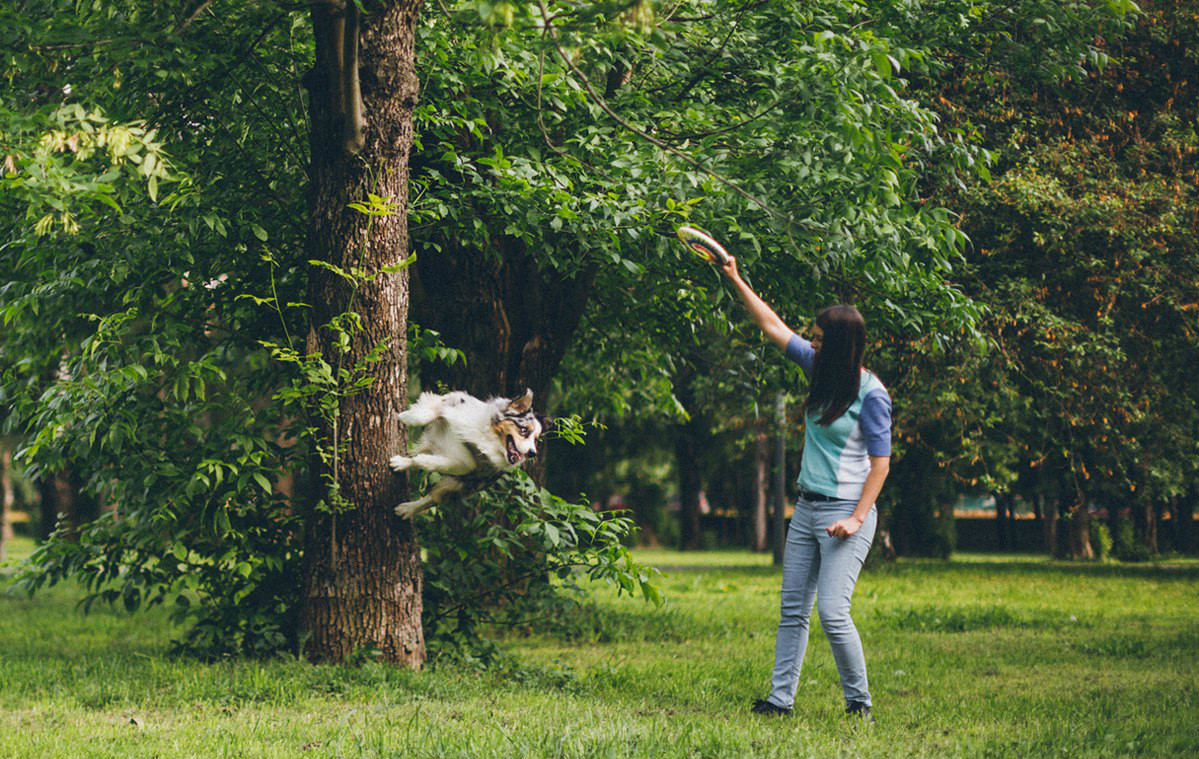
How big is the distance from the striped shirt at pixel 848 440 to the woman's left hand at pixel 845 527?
0.44 ft

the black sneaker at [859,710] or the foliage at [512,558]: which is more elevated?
the foliage at [512,558]

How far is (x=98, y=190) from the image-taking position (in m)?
4.80

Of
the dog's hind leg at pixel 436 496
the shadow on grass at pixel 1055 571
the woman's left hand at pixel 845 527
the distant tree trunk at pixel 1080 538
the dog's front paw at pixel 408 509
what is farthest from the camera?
the distant tree trunk at pixel 1080 538

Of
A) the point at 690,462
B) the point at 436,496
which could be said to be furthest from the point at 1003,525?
the point at 436,496

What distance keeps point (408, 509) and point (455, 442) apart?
64cm

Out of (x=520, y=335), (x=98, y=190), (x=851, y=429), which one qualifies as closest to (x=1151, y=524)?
(x=520, y=335)

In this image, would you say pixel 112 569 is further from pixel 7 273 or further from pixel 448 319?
pixel 448 319

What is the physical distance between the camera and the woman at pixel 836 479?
5457 mm

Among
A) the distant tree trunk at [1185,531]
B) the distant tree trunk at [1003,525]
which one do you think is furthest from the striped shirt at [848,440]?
the distant tree trunk at [1003,525]

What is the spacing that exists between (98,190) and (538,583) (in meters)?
4.26

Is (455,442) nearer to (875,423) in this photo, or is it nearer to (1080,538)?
(875,423)

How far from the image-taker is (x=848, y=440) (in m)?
5.55

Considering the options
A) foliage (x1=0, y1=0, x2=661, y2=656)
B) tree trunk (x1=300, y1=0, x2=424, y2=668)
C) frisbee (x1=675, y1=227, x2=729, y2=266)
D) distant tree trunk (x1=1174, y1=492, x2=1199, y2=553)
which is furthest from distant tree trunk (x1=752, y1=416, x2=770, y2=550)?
frisbee (x1=675, y1=227, x2=729, y2=266)

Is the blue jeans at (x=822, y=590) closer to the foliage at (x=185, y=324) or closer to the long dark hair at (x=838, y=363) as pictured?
the long dark hair at (x=838, y=363)
